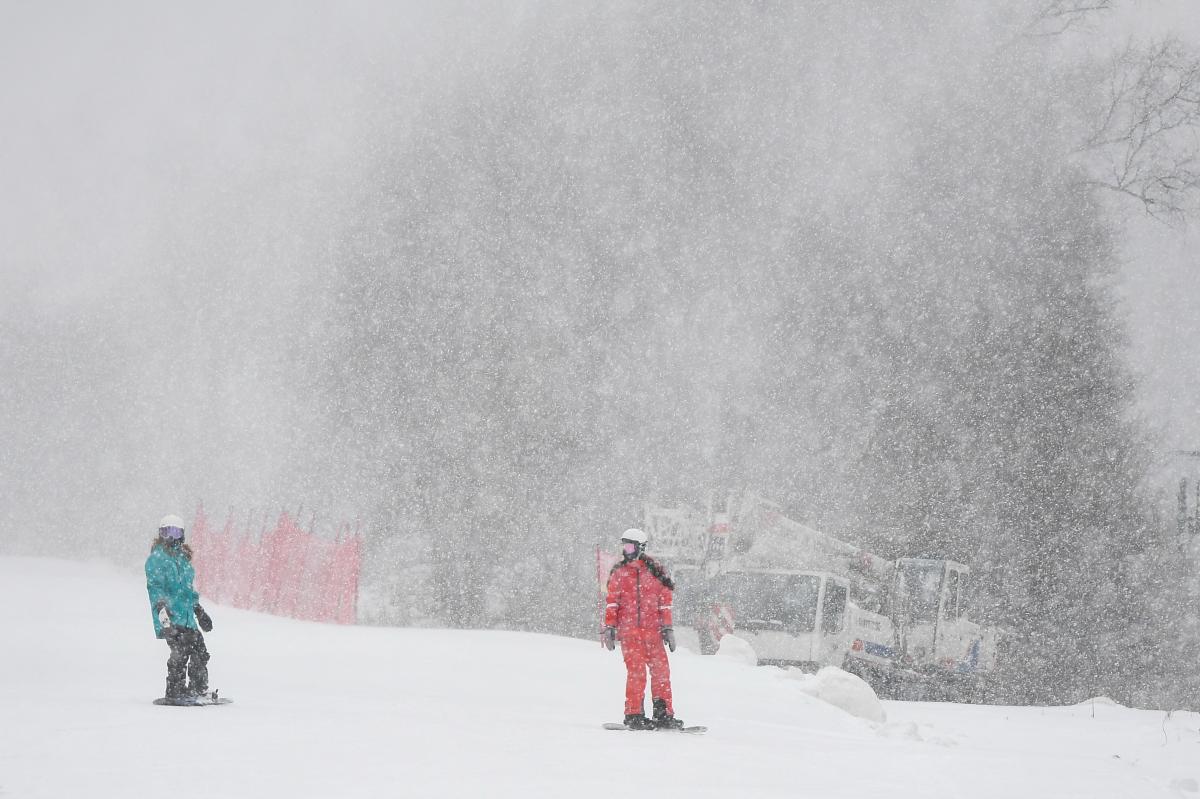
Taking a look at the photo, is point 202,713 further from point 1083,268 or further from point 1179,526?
point 1083,268

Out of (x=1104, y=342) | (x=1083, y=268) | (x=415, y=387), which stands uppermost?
(x=1083, y=268)

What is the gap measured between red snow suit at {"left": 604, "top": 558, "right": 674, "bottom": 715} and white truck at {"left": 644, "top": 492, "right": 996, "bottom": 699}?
28.8ft

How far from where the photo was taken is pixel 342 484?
32.6 m

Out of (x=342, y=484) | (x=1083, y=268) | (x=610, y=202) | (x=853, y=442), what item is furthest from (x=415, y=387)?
(x=1083, y=268)

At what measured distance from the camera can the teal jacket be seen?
303 inches

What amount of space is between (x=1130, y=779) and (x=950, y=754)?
1.26 m

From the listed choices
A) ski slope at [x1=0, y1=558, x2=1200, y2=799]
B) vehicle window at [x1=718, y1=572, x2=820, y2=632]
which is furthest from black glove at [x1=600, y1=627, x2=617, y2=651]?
vehicle window at [x1=718, y1=572, x2=820, y2=632]

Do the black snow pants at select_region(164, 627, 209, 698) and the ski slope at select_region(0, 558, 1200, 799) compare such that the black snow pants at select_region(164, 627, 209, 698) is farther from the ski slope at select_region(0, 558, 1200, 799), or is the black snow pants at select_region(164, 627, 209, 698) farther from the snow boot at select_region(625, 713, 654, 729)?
the snow boot at select_region(625, 713, 654, 729)

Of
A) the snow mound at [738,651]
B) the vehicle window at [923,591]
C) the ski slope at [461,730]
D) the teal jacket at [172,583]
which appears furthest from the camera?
the vehicle window at [923,591]

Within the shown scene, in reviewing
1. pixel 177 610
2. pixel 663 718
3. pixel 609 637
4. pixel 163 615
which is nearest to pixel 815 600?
pixel 663 718

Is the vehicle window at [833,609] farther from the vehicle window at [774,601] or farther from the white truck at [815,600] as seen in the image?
the vehicle window at [774,601]

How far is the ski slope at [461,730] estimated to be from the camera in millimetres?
5027

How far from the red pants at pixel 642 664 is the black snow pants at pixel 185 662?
3.05 metres

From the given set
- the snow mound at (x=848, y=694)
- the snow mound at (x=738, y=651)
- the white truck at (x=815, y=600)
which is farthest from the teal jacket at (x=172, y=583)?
the white truck at (x=815, y=600)
